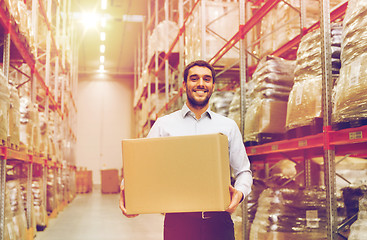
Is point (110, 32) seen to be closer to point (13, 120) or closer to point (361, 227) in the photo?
point (13, 120)

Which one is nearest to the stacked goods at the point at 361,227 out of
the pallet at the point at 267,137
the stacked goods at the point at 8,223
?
the pallet at the point at 267,137

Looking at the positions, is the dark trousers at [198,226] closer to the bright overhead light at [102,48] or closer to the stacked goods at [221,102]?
the stacked goods at [221,102]

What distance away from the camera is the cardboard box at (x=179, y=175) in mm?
2066

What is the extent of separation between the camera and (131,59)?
22500mm

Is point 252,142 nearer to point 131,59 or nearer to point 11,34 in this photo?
point 11,34

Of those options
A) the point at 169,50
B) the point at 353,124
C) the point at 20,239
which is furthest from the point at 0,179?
the point at 169,50

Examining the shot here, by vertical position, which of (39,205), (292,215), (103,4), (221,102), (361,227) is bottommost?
(39,205)

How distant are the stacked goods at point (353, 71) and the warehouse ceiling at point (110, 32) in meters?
13.2

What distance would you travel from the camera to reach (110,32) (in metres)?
18.3

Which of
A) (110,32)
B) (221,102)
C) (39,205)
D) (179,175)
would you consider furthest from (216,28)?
(110,32)

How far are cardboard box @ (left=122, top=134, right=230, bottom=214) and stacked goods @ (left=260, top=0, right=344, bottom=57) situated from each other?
3546 mm

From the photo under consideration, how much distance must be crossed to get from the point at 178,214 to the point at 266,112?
2.43 m

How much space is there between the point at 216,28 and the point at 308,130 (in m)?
3.94

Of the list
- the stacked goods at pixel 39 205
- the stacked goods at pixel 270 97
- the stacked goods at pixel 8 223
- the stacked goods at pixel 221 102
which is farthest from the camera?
the stacked goods at pixel 39 205
